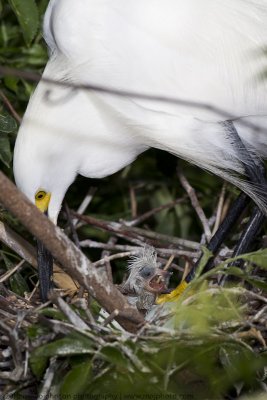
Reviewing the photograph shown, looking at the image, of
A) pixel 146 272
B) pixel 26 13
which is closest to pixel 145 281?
pixel 146 272

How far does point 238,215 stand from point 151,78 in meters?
0.66

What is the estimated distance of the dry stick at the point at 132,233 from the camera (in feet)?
9.46

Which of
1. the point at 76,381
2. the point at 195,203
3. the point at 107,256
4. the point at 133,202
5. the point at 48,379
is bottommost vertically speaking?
the point at 133,202

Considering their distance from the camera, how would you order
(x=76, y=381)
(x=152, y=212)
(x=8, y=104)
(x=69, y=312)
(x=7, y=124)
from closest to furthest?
(x=76, y=381) → (x=69, y=312) → (x=7, y=124) → (x=8, y=104) → (x=152, y=212)

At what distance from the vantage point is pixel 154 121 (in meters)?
2.45

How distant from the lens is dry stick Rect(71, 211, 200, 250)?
288 centimetres

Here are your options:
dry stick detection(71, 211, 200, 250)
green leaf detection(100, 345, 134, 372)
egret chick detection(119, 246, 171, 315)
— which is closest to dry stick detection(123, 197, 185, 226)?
dry stick detection(71, 211, 200, 250)

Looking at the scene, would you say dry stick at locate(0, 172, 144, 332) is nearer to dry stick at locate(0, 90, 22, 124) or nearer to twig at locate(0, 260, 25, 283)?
twig at locate(0, 260, 25, 283)

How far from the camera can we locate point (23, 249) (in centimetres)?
270

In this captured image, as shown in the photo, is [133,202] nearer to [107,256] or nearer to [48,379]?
[107,256]

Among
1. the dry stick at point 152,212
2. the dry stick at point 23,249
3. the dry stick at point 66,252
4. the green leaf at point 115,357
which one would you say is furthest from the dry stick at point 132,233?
the green leaf at point 115,357

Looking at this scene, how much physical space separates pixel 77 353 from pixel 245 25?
1166mm

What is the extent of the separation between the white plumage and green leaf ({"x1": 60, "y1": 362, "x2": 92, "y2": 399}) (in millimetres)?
844

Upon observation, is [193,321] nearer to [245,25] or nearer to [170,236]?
[245,25]
